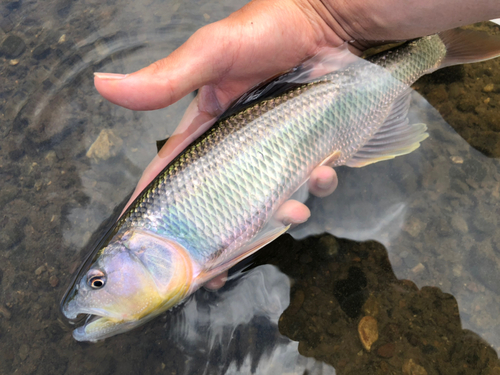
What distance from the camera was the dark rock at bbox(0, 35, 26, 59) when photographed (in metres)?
A: 3.64

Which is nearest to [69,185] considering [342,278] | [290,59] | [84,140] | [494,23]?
[84,140]

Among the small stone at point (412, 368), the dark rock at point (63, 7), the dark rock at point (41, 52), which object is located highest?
the dark rock at point (63, 7)

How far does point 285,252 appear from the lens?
2807mm

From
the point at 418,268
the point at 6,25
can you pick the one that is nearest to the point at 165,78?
the point at 418,268

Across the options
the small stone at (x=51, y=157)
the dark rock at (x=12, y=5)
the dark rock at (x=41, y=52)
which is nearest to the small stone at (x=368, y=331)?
the small stone at (x=51, y=157)

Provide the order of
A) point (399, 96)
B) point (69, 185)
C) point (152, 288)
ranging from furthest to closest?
point (69, 185) → point (399, 96) → point (152, 288)

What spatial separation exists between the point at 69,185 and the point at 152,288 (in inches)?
61.8

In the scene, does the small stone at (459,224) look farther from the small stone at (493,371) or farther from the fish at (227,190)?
the small stone at (493,371)

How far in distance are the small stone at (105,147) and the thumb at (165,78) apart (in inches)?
38.8

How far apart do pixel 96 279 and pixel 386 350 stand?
6.91 ft

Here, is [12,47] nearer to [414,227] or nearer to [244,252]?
[244,252]

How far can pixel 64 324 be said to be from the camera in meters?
2.60

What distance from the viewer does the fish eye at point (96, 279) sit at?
82.6 inches

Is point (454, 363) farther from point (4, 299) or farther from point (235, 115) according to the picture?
point (4, 299)
